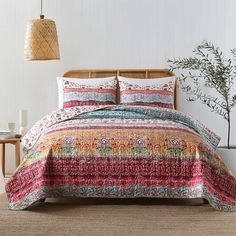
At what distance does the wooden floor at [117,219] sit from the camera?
146 inches

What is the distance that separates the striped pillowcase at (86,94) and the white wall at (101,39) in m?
0.64

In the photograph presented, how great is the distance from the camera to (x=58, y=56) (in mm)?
6117

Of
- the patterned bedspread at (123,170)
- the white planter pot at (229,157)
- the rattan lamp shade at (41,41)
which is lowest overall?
the white planter pot at (229,157)

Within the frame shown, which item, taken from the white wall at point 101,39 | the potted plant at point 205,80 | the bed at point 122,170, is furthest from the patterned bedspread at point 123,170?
the white wall at point 101,39

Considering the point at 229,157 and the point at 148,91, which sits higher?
the point at 148,91

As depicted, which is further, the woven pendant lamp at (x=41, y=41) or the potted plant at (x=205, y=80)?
the potted plant at (x=205, y=80)

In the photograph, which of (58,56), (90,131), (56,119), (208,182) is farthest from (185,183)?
(58,56)

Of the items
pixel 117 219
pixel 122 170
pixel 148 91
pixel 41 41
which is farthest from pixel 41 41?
pixel 117 219

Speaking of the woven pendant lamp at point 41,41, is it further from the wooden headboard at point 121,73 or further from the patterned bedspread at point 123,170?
the patterned bedspread at point 123,170

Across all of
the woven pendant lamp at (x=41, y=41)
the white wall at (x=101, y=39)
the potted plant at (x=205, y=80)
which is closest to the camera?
the woven pendant lamp at (x=41, y=41)

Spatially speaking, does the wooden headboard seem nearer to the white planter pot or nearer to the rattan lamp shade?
the rattan lamp shade

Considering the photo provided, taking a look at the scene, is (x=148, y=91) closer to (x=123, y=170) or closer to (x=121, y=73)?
(x=121, y=73)

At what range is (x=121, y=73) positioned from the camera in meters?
6.41

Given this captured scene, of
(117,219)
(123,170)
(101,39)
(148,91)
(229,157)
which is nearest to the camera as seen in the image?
(117,219)
